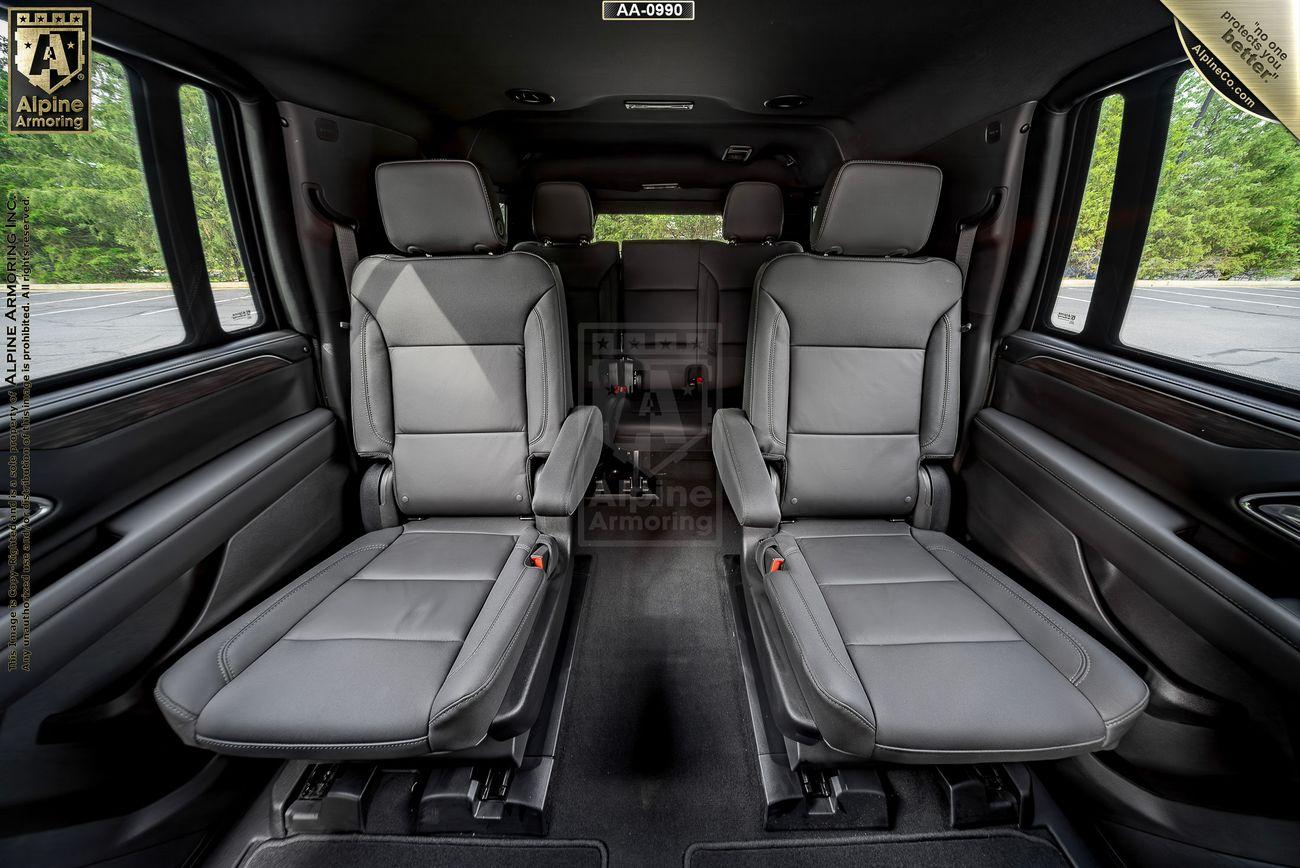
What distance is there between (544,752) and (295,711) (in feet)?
2.53

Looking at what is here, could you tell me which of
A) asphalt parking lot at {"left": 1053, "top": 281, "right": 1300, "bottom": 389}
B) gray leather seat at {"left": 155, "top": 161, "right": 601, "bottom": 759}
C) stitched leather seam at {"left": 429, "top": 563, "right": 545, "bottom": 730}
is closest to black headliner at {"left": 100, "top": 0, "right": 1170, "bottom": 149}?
gray leather seat at {"left": 155, "top": 161, "right": 601, "bottom": 759}

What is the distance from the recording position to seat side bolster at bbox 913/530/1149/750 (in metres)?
1.01

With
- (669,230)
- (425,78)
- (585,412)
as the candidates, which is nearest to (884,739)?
(585,412)

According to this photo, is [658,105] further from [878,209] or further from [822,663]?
[822,663]

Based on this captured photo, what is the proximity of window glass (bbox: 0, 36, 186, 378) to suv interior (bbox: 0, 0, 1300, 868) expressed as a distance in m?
0.01

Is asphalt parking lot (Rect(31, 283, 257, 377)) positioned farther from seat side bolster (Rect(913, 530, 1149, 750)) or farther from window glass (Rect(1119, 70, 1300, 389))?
window glass (Rect(1119, 70, 1300, 389))

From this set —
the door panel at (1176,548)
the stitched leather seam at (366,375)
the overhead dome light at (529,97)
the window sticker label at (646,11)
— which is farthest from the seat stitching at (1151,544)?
the overhead dome light at (529,97)

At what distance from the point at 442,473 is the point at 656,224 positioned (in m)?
3.15

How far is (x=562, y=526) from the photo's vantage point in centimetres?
170

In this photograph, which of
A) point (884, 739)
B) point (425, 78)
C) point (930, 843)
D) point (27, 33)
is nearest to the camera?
point (884, 739)

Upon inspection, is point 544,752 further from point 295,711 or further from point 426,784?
point 295,711

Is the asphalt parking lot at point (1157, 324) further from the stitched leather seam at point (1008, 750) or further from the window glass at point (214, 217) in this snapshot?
the stitched leather seam at point (1008, 750)

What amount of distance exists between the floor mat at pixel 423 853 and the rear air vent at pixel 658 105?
10.4ft

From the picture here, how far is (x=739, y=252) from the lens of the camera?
119 inches
